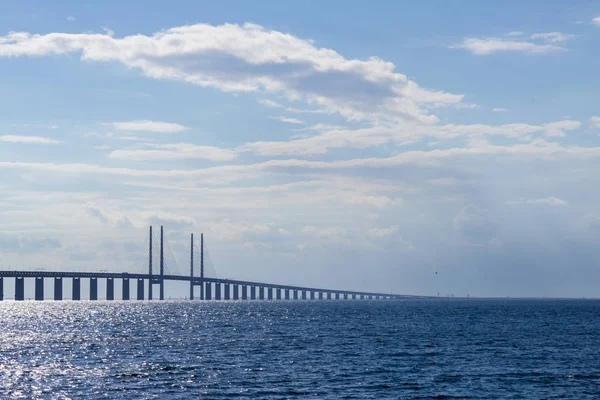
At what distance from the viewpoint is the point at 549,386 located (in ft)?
→ 163

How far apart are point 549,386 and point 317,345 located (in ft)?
97.6

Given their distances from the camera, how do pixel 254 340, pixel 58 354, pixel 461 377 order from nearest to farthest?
1. pixel 461 377
2. pixel 58 354
3. pixel 254 340

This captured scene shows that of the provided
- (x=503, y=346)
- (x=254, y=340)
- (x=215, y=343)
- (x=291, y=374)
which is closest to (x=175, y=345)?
(x=215, y=343)

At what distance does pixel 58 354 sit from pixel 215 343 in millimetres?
15738

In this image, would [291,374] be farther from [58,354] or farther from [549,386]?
[58,354]

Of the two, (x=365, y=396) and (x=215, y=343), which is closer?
(x=365, y=396)

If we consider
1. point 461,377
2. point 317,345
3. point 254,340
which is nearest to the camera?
point 461,377

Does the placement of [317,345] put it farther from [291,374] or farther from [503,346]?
[291,374]

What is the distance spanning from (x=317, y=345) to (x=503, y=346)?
17.3m

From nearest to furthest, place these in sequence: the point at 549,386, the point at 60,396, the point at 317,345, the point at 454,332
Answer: the point at 60,396 → the point at 549,386 → the point at 317,345 → the point at 454,332

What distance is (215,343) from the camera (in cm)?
7812

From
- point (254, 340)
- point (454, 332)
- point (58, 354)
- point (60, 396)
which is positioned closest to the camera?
point (60, 396)

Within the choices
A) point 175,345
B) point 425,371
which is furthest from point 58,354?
point 425,371

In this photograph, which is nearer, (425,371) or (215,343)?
(425,371)
